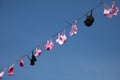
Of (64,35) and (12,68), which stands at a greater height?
(12,68)

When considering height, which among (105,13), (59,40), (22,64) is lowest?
(105,13)

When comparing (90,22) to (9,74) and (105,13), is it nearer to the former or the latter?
(105,13)

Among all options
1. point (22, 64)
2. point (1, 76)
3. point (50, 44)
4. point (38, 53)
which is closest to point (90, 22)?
point (50, 44)

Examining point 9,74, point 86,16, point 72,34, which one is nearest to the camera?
point 86,16

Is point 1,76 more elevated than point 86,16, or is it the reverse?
point 1,76

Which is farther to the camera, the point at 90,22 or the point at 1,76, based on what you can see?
the point at 1,76

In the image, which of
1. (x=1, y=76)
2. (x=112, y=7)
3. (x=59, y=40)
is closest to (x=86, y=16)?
(x=112, y=7)

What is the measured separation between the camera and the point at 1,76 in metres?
12.8

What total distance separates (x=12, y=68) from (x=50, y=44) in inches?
97.6

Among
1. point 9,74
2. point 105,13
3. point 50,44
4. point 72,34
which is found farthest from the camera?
point 9,74

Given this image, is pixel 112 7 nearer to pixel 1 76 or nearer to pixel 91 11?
pixel 91 11

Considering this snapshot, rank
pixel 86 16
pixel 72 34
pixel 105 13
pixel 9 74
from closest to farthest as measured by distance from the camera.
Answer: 1. pixel 105 13
2. pixel 86 16
3. pixel 72 34
4. pixel 9 74

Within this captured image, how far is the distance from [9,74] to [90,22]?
4.89 meters

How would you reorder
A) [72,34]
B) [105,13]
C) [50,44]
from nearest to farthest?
[105,13] < [72,34] < [50,44]
